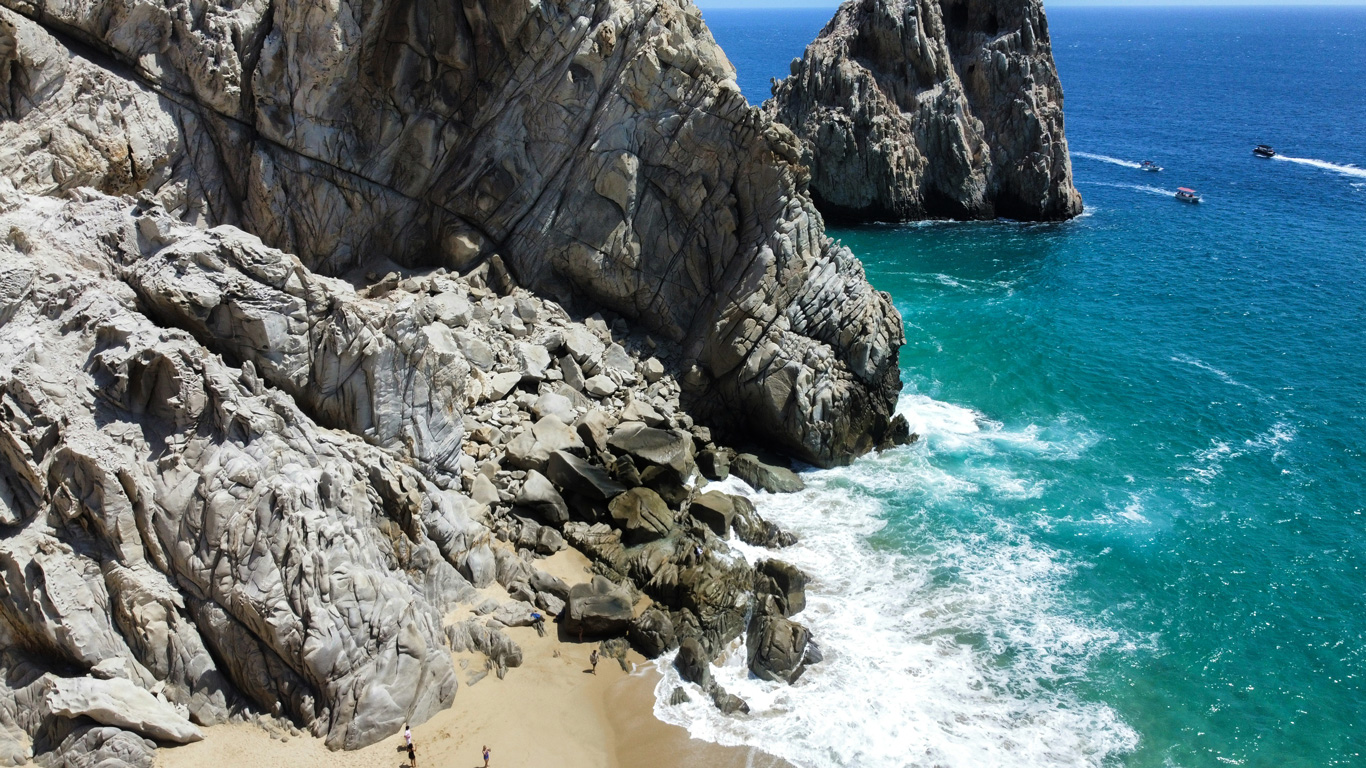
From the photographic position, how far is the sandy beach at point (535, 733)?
23812 mm

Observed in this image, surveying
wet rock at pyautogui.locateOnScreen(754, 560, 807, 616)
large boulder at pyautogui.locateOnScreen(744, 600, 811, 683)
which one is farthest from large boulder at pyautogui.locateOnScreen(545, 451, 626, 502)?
large boulder at pyautogui.locateOnScreen(744, 600, 811, 683)

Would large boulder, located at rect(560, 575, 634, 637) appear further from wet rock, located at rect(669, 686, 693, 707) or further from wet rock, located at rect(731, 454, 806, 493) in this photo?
wet rock, located at rect(731, 454, 806, 493)

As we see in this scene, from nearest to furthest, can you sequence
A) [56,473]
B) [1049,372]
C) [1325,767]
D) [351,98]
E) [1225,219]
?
1. [56,473]
2. [1325,767]
3. [351,98]
4. [1049,372]
5. [1225,219]

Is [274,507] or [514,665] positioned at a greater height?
[274,507]

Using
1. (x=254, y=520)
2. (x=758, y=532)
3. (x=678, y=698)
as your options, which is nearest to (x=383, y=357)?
(x=254, y=520)

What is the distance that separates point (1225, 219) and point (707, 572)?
6879cm

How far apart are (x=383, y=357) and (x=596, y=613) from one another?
35.4ft

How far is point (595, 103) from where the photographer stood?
136 feet

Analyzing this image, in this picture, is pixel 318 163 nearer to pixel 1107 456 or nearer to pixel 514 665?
pixel 514 665

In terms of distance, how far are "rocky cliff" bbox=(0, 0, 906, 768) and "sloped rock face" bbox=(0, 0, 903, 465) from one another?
150 mm

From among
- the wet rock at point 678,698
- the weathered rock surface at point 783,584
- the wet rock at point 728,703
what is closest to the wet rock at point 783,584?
the weathered rock surface at point 783,584

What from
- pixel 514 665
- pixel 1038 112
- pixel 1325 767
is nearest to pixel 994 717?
pixel 1325 767

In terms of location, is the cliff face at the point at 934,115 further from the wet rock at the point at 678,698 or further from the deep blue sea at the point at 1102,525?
the wet rock at the point at 678,698

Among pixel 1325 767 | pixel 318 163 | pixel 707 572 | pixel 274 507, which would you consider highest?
pixel 318 163
